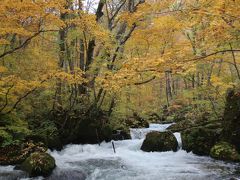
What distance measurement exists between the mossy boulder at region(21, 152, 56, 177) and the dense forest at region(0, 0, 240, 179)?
34 millimetres

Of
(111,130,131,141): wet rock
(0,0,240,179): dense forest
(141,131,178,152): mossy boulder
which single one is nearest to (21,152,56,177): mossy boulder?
(0,0,240,179): dense forest

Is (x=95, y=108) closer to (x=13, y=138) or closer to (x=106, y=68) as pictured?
(x=106, y=68)

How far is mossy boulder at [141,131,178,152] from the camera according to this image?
12711 mm

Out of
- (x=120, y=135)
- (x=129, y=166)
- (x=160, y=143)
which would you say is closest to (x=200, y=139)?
(x=160, y=143)

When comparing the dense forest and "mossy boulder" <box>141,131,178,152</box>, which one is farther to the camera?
"mossy boulder" <box>141,131,178,152</box>

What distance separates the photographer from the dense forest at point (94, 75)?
8703 mm

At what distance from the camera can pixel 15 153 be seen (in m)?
10.1

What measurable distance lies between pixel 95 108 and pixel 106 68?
84.8 inches

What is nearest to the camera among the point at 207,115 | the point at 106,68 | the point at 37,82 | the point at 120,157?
the point at 37,82

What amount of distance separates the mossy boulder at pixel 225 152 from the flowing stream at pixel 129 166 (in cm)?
35

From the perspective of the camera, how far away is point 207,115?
50.9ft

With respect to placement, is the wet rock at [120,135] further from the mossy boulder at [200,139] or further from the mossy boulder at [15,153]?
the mossy boulder at [15,153]

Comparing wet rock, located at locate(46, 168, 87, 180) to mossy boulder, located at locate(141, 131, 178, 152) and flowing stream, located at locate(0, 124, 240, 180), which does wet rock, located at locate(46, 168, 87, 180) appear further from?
mossy boulder, located at locate(141, 131, 178, 152)

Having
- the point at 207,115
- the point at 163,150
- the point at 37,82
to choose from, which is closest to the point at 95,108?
the point at 163,150
